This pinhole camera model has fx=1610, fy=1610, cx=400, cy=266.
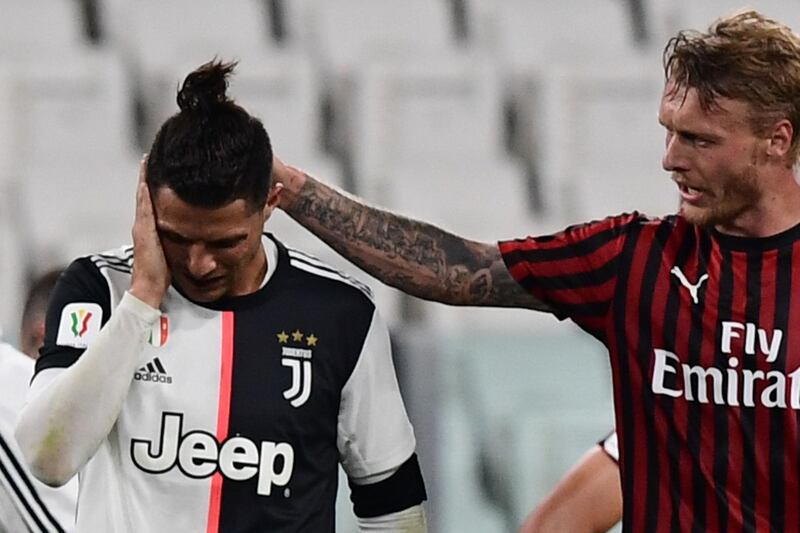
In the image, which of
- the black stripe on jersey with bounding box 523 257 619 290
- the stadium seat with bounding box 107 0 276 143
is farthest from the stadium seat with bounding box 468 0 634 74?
the black stripe on jersey with bounding box 523 257 619 290

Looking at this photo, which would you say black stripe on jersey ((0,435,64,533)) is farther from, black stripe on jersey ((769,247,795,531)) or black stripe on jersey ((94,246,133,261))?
black stripe on jersey ((769,247,795,531))

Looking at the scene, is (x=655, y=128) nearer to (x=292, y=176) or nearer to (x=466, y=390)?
(x=466, y=390)

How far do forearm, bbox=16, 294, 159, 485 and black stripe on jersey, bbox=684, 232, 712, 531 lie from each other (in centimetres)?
83

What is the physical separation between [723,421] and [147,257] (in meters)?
0.88

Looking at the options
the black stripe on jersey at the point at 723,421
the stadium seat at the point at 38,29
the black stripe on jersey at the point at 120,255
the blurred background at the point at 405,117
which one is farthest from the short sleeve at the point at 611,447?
the stadium seat at the point at 38,29

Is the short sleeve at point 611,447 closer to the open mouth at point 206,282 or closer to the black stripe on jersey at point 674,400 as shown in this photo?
the black stripe on jersey at point 674,400

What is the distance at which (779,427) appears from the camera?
238cm

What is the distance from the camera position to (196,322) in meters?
2.38

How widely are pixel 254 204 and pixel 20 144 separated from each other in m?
3.41

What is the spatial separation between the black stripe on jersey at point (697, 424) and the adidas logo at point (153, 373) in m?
0.78

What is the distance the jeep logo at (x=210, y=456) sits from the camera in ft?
7.54

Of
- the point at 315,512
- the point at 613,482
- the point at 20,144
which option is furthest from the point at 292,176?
the point at 20,144

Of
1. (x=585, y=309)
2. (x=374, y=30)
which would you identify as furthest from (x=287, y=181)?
(x=374, y=30)

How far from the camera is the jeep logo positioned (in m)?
2.30
